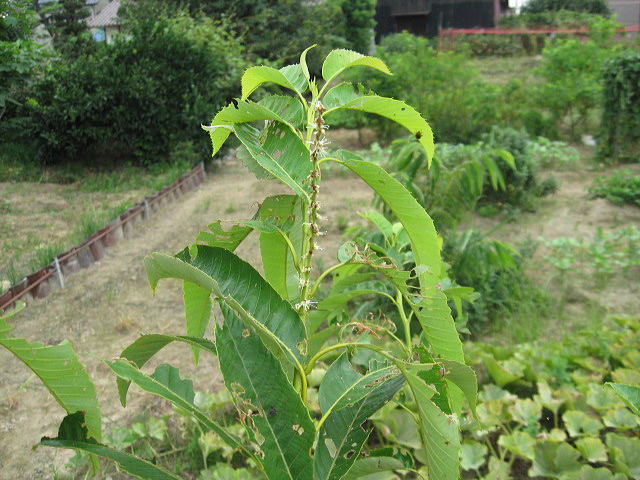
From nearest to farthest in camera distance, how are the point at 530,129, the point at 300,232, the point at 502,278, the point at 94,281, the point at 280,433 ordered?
the point at 280,433 → the point at 300,232 → the point at 502,278 → the point at 94,281 → the point at 530,129

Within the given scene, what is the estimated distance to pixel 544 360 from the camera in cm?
269

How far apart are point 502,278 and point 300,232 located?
2.99m

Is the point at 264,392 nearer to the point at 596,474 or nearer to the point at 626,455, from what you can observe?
the point at 596,474

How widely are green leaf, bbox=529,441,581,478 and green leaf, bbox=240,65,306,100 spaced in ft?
5.50

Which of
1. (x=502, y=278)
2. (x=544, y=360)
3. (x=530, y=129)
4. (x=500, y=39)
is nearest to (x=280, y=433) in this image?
(x=544, y=360)

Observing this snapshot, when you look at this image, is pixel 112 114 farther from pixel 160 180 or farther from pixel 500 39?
pixel 500 39

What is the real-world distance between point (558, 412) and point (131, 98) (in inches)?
254

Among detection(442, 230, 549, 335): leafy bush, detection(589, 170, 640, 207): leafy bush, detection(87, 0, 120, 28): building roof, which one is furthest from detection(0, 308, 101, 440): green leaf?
detection(87, 0, 120, 28): building roof

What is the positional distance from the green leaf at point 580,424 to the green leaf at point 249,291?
175 cm

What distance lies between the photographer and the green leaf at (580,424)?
2.16 meters

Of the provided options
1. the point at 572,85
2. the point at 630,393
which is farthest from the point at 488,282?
the point at 572,85

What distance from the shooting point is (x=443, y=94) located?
841 centimetres

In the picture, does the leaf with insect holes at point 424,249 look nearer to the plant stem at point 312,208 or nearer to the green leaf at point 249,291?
the plant stem at point 312,208

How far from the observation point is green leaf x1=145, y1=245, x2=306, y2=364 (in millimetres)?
838
